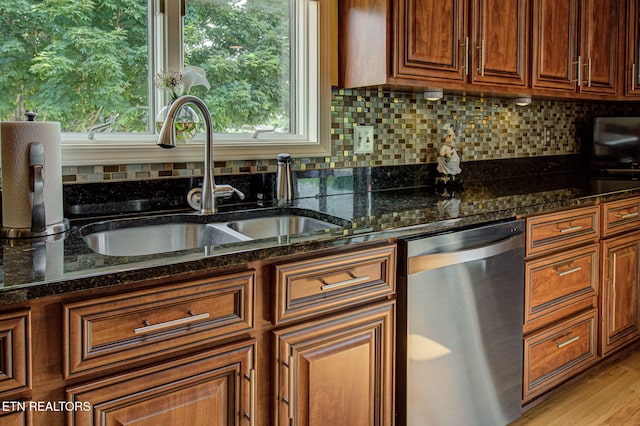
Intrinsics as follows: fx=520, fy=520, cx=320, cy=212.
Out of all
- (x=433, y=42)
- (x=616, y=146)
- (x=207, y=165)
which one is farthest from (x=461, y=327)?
(x=616, y=146)

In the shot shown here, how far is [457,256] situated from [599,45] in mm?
Result: 1865

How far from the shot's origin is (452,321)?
163 centimetres

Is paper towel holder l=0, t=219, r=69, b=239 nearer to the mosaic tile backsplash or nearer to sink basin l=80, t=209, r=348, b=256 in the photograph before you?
sink basin l=80, t=209, r=348, b=256

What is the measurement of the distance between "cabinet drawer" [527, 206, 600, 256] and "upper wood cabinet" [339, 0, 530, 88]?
63 cm

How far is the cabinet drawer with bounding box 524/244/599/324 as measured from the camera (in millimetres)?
1938

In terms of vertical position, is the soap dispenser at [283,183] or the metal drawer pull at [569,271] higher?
the soap dispenser at [283,183]

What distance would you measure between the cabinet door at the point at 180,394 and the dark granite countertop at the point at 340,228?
212 millimetres

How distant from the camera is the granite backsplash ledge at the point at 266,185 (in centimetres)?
161

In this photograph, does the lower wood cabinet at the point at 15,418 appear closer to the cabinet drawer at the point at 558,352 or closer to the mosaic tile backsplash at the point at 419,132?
the mosaic tile backsplash at the point at 419,132

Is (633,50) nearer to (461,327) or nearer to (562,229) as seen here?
(562,229)

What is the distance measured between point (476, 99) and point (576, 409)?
1.51 m

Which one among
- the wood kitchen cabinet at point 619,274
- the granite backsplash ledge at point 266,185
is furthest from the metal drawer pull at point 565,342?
the granite backsplash ledge at point 266,185

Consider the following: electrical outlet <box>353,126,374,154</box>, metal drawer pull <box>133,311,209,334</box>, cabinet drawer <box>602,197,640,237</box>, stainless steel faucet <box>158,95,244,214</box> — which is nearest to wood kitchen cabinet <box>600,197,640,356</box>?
cabinet drawer <box>602,197,640,237</box>

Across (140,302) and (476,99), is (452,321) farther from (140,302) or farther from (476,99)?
(476,99)
